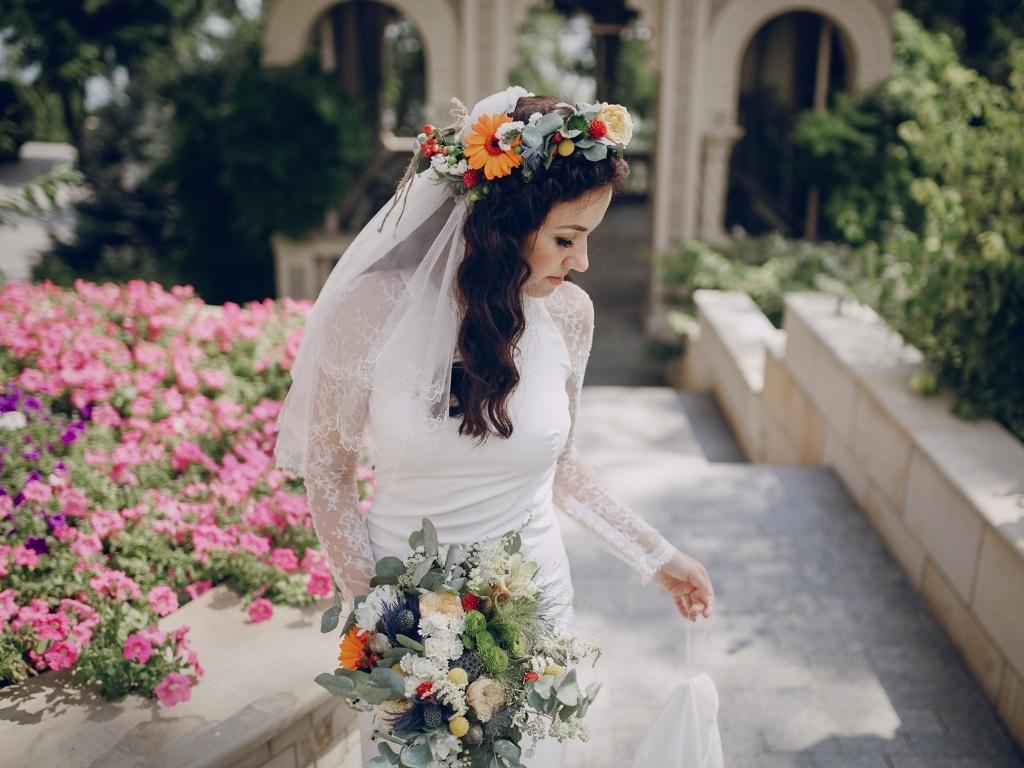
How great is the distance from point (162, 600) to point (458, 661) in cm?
145

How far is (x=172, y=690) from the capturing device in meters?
2.33

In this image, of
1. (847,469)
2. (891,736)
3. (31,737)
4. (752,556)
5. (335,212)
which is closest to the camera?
(31,737)

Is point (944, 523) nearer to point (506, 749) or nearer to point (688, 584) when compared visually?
point (688, 584)

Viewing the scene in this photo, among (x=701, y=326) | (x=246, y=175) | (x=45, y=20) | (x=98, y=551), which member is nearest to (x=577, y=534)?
(x=98, y=551)

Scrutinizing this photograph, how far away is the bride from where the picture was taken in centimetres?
177

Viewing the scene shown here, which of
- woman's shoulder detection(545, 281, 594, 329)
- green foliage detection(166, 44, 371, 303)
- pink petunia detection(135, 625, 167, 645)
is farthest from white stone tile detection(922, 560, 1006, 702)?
green foliage detection(166, 44, 371, 303)

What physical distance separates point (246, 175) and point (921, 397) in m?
7.37

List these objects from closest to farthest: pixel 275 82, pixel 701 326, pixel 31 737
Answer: pixel 31 737
pixel 701 326
pixel 275 82

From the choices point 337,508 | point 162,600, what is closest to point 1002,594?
point 337,508

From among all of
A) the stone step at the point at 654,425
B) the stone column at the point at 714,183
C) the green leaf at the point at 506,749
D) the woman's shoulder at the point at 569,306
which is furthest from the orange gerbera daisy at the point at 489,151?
the stone column at the point at 714,183

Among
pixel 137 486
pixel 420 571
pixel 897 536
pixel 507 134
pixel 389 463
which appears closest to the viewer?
pixel 420 571

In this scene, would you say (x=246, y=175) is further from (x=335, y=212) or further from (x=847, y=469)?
(x=847, y=469)

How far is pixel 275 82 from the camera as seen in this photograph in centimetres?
915

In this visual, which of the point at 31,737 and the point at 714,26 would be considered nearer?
the point at 31,737
